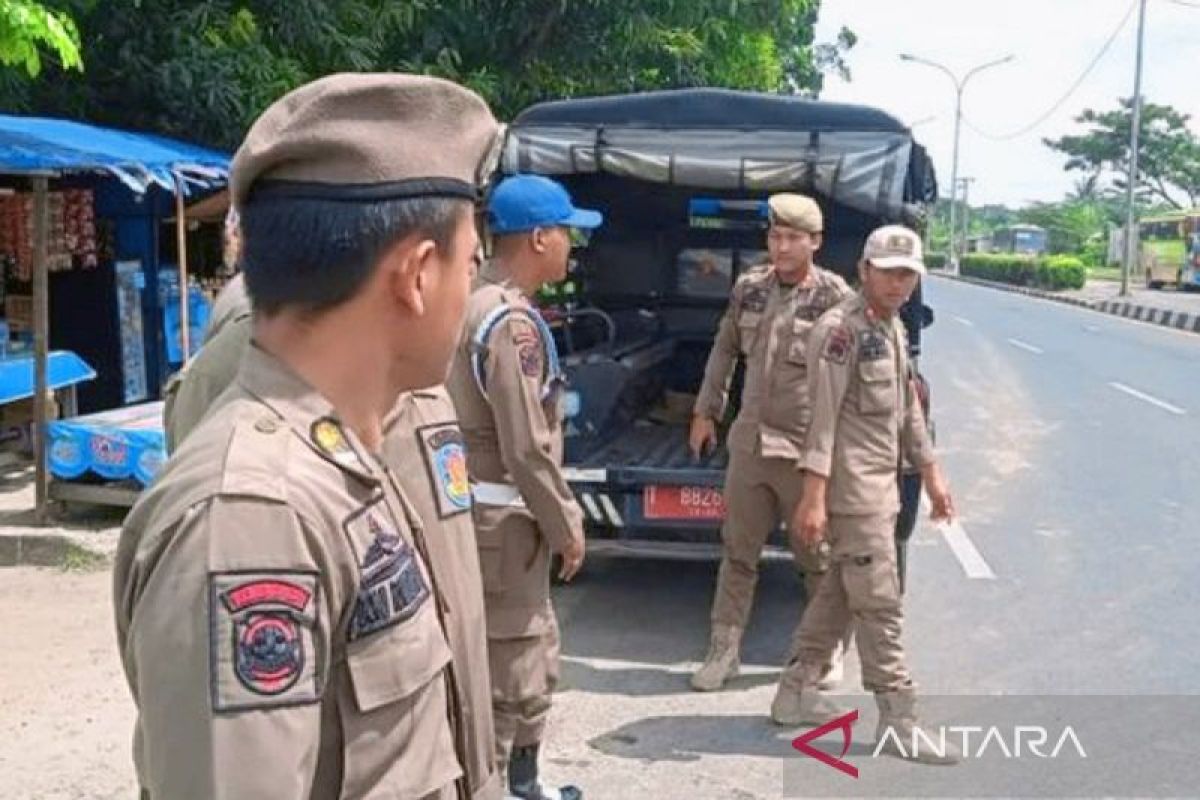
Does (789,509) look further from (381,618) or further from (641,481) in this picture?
(381,618)

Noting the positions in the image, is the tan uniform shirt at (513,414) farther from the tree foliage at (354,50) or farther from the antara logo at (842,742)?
the tree foliage at (354,50)

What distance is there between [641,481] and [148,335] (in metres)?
6.09

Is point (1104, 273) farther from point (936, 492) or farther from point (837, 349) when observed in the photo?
point (837, 349)

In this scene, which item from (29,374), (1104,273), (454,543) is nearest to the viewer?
(454,543)

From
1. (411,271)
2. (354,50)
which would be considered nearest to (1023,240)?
(354,50)

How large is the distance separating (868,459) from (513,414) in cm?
140

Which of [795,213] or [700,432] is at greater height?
[795,213]

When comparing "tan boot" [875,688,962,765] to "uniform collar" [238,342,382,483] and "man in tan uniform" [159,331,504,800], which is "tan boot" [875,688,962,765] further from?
"uniform collar" [238,342,382,483]

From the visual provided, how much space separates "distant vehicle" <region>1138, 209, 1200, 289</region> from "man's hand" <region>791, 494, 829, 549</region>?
41.2 metres

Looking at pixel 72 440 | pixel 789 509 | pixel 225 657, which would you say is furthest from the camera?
pixel 72 440

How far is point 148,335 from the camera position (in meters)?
10.3

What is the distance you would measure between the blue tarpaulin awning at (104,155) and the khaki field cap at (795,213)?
2918mm

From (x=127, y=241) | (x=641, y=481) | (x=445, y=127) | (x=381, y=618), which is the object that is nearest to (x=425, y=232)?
(x=445, y=127)

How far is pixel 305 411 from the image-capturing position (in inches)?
51.1
